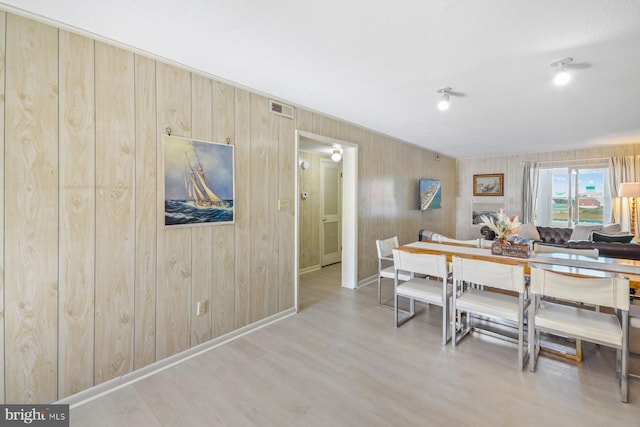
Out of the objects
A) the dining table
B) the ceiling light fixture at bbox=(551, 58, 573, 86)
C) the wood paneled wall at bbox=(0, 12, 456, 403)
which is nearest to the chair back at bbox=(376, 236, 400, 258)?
the dining table

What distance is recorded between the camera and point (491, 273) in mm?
2385

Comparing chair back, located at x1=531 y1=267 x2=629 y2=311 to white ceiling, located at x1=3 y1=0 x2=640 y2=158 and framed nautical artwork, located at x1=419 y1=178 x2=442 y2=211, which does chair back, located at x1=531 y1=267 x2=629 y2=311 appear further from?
framed nautical artwork, located at x1=419 y1=178 x2=442 y2=211

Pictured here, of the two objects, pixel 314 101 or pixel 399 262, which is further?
pixel 314 101

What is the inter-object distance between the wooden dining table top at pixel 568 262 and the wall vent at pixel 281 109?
7.07 ft

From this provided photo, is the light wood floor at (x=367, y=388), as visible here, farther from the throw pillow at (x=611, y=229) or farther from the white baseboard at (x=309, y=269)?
the throw pillow at (x=611, y=229)

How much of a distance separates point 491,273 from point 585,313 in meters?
0.71

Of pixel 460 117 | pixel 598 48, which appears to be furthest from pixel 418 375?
pixel 460 117

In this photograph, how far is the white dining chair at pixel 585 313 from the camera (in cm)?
187

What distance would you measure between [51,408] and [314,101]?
3388mm

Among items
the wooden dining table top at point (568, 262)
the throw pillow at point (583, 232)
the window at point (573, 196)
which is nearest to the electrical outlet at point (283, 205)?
the wooden dining table top at point (568, 262)

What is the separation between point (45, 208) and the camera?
1818 millimetres

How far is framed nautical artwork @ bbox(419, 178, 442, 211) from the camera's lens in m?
6.04

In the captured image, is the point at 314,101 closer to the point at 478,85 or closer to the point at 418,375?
the point at 478,85

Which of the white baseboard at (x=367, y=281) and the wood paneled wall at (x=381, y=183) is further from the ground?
the wood paneled wall at (x=381, y=183)
